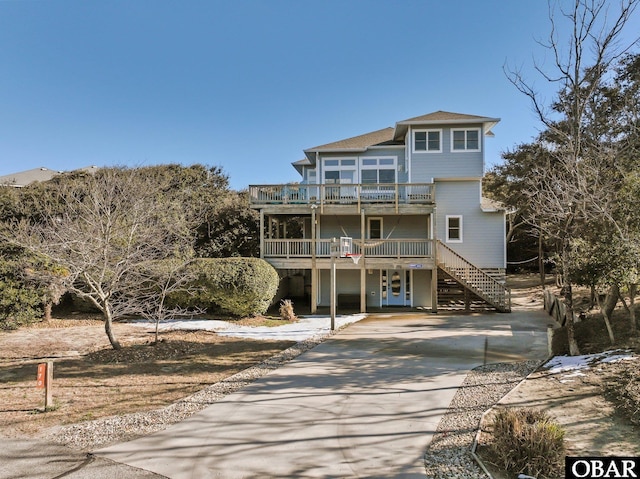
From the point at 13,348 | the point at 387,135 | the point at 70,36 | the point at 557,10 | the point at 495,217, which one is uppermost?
the point at 70,36

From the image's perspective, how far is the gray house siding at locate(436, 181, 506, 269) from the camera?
1880 cm

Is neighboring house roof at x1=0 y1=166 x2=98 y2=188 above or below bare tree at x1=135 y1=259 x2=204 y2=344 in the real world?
above

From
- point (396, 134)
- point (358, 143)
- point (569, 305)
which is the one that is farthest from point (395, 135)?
point (569, 305)

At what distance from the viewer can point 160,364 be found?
878 cm

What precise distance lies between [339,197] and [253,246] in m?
6.28

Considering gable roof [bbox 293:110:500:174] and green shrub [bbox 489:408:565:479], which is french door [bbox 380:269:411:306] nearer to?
gable roof [bbox 293:110:500:174]

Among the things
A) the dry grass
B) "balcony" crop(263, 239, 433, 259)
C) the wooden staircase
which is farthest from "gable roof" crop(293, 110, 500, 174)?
the dry grass

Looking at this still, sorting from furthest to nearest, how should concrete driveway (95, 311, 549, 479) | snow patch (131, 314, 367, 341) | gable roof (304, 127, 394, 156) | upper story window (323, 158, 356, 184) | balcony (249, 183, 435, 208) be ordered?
1. upper story window (323, 158, 356, 184)
2. gable roof (304, 127, 394, 156)
3. balcony (249, 183, 435, 208)
4. snow patch (131, 314, 367, 341)
5. concrete driveway (95, 311, 549, 479)

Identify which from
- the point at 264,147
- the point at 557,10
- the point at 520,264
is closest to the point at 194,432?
the point at 557,10

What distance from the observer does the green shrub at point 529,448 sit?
149 inches

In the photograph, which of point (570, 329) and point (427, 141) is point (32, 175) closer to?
point (427, 141)

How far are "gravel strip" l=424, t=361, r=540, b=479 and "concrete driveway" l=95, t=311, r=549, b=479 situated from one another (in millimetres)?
142

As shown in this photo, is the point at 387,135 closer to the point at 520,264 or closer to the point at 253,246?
the point at 253,246

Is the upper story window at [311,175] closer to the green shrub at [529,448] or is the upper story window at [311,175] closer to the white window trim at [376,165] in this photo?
the white window trim at [376,165]
